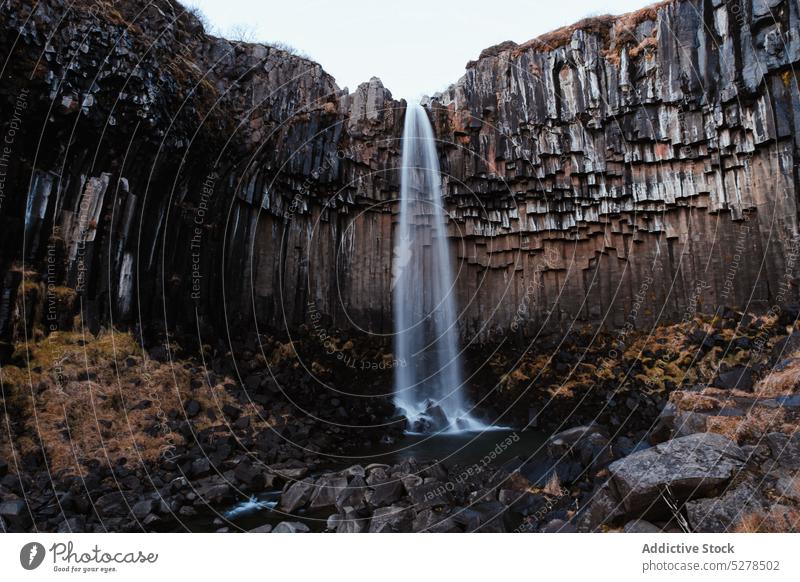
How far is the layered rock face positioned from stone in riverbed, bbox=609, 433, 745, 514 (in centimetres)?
1346

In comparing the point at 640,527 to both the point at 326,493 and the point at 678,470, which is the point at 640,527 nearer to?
the point at 678,470

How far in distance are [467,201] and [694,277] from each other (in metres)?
10.00

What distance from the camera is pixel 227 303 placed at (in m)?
18.0

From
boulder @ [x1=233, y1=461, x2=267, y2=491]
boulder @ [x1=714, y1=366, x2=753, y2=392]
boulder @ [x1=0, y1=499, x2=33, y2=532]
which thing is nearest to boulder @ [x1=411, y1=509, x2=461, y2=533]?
boulder @ [x1=233, y1=461, x2=267, y2=491]

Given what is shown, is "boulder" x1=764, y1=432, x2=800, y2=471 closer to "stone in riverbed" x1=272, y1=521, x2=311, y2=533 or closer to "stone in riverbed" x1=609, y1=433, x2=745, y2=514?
"stone in riverbed" x1=609, y1=433, x2=745, y2=514

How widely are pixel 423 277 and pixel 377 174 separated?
5.27 meters

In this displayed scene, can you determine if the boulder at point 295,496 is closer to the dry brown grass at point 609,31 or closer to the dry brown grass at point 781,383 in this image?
the dry brown grass at point 781,383

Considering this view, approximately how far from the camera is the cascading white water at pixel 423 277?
70.1 ft

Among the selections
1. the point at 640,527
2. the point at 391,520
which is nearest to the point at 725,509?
the point at 640,527

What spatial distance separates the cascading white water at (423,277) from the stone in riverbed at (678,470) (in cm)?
1400

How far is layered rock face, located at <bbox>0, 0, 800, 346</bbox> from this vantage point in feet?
44.0

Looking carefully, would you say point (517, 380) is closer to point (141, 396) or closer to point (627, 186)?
point (627, 186)
